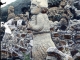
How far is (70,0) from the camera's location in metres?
9.27

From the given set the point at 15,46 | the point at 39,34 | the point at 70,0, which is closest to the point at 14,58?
the point at 15,46

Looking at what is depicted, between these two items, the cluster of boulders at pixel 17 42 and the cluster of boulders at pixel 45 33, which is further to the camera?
the cluster of boulders at pixel 17 42

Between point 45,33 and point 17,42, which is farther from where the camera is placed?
point 17,42

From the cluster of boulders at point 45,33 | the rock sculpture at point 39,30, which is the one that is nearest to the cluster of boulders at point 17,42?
the cluster of boulders at point 45,33

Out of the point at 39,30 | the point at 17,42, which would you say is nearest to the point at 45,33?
the point at 39,30

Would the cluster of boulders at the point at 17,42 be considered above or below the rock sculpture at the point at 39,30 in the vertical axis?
below

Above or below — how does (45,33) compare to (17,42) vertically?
above

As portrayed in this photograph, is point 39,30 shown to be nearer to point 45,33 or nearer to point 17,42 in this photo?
point 45,33

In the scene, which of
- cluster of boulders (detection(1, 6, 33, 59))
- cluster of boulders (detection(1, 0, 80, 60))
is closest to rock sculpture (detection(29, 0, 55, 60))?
cluster of boulders (detection(1, 0, 80, 60))

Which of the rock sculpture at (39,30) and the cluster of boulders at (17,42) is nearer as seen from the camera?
the rock sculpture at (39,30)

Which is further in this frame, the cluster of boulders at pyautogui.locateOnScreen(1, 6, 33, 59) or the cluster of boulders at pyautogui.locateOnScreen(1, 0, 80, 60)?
the cluster of boulders at pyautogui.locateOnScreen(1, 6, 33, 59)

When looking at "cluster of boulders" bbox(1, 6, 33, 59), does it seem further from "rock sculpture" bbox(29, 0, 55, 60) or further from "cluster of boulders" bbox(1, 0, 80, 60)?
"rock sculpture" bbox(29, 0, 55, 60)

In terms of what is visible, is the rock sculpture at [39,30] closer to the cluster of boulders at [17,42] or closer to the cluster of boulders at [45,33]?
the cluster of boulders at [45,33]

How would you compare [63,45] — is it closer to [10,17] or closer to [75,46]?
[75,46]
